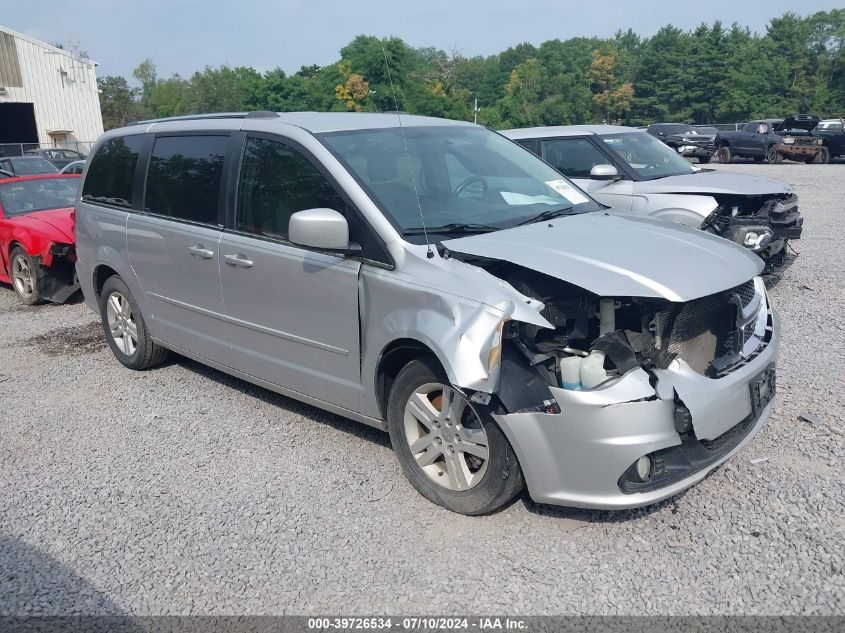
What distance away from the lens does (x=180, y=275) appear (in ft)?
17.2

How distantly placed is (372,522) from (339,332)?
1.05 metres

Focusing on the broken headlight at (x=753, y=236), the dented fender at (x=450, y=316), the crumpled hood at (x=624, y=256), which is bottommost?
the broken headlight at (x=753, y=236)

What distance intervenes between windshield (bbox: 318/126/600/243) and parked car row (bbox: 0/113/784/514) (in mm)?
17

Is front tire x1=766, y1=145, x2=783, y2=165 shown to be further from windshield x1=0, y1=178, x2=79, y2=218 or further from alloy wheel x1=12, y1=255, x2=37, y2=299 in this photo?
alloy wheel x1=12, y1=255, x2=37, y2=299

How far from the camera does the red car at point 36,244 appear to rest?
27.7 feet

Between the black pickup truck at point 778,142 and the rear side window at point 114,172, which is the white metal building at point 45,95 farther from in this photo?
the rear side window at point 114,172

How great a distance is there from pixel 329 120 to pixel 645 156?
5285mm

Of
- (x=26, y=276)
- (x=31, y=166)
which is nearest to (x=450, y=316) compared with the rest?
(x=26, y=276)

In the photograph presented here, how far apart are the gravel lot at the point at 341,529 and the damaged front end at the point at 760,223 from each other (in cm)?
244

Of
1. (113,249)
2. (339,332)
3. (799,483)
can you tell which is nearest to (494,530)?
(339,332)

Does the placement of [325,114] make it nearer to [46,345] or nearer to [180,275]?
[180,275]

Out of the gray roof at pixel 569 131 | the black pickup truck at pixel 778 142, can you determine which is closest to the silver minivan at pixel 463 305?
the gray roof at pixel 569 131

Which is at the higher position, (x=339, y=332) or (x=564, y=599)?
(x=339, y=332)

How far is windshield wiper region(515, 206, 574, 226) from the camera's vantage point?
14.1ft
